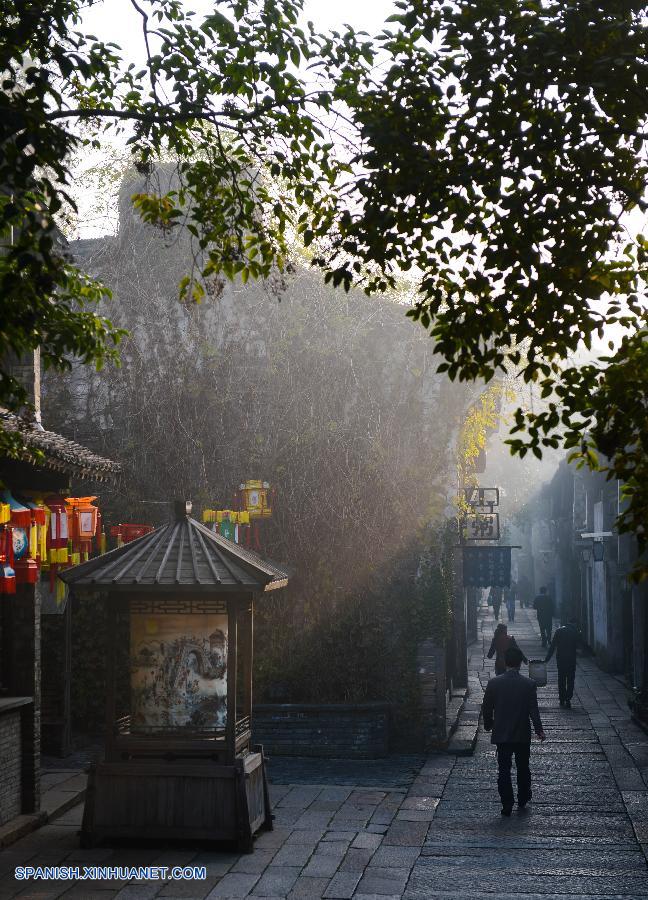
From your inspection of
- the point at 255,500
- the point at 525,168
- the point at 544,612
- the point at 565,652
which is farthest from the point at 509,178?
the point at 544,612

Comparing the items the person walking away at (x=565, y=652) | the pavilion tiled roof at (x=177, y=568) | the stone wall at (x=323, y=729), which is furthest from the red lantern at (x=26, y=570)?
the person walking away at (x=565, y=652)

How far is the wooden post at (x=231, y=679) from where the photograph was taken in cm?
1168

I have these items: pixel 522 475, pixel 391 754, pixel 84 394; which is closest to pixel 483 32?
pixel 391 754

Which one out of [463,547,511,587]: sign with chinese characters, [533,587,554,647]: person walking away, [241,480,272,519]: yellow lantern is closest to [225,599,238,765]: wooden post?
[241,480,272,519]: yellow lantern

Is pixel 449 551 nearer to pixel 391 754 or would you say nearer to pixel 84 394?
pixel 391 754

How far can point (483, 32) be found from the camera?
25.8 feet

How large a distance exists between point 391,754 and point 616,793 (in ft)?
15.0

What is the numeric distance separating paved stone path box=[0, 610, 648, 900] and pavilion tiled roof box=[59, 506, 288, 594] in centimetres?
270

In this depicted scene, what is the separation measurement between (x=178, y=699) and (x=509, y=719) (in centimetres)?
388

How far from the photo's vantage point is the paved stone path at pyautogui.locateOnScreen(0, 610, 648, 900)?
33.7 feet

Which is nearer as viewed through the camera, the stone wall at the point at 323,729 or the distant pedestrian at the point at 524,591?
the stone wall at the point at 323,729

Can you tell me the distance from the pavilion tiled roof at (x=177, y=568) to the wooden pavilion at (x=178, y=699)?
0.04 ft

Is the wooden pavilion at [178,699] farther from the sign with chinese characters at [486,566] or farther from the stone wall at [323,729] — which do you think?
the sign with chinese characters at [486,566]

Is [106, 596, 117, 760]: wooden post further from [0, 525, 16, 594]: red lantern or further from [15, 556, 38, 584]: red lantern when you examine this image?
[15, 556, 38, 584]: red lantern
